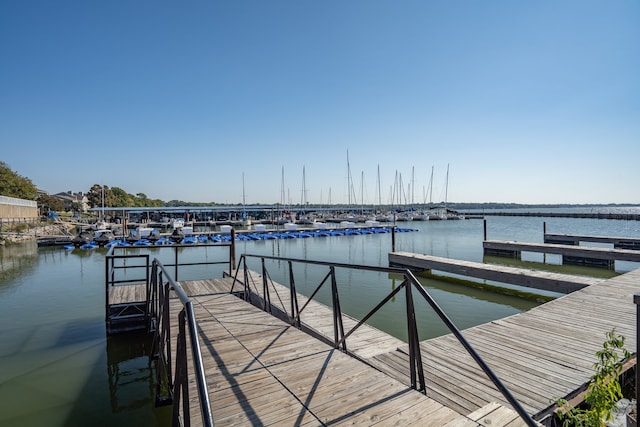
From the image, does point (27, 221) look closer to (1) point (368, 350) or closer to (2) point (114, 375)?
(2) point (114, 375)

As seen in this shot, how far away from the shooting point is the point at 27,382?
669 centimetres

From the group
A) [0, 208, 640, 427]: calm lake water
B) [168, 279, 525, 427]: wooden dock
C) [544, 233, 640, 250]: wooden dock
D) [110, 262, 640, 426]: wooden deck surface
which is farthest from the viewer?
[544, 233, 640, 250]: wooden dock

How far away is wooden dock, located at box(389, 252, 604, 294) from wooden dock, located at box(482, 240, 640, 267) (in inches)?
271

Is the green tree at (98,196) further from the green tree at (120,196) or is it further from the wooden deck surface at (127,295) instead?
the wooden deck surface at (127,295)

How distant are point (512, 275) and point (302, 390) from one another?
1163 cm

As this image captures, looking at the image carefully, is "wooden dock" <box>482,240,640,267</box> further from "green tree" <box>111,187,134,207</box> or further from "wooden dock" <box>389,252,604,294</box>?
"green tree" <box>111,187,134,207</box>

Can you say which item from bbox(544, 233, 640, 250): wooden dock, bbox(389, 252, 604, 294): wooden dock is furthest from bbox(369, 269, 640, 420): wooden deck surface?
bbox(544, 233, 640, 250): wooden dock

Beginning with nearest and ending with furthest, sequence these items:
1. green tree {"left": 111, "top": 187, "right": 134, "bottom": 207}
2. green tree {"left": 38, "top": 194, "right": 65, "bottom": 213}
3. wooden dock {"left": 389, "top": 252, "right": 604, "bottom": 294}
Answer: wooden dock {"left": 389, "top": 252, "right": 604, "bottom": 294}, green tree {"left": 38, "top": 194, "right": 65, "bottom": 213}, green tree {"left": 111, "top": 187, "right": 134, "bottom": 207}

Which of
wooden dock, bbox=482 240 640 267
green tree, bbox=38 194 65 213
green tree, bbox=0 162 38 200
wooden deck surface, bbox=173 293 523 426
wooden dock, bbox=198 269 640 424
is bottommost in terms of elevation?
wooden dock, bbox=482 240 640 267

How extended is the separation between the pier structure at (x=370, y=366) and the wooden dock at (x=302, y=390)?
10 millimetres

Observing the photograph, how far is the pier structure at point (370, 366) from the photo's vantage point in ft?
8.98

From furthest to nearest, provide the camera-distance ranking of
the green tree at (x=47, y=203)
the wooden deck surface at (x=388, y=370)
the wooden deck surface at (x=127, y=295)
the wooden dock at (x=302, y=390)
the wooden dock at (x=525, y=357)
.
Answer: the green tree at (x=47, y=203) → the wooden deck surface at (x=127, y=295) → the wooden dock at (x=525, y=357) → the wooden deck surface at (x=388, y=370) → the wooden dock at (x=302, y=390)

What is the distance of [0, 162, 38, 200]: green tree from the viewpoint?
48.9 m

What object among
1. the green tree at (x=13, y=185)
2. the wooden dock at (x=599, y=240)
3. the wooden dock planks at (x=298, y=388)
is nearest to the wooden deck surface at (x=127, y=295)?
the wooden dock planks at (x=298, y=388)
